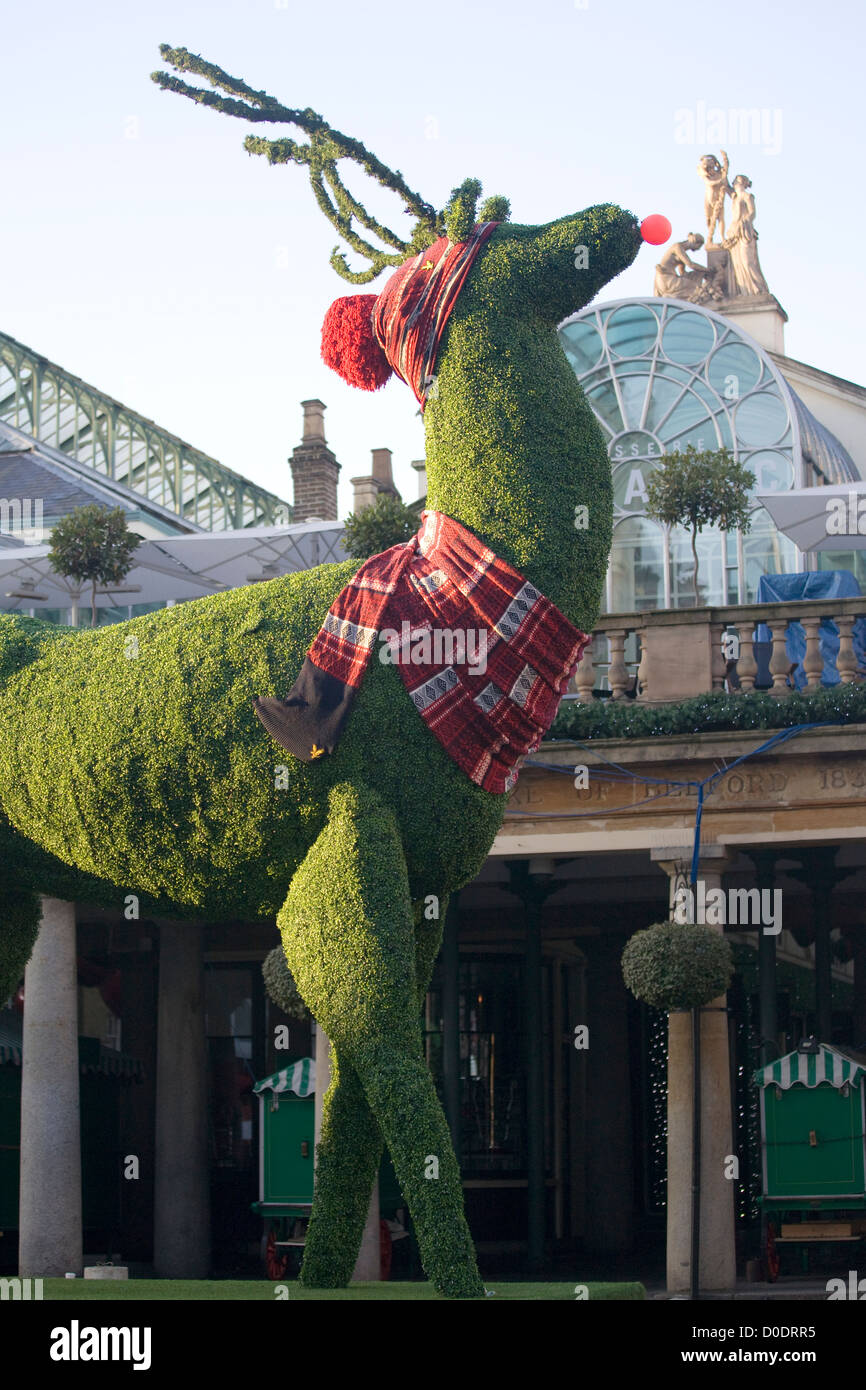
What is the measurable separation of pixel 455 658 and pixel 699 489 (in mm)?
11294

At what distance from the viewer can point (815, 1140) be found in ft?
50.1

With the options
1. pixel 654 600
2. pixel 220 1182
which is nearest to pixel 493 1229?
pixel 220 1182

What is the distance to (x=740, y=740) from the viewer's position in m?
14.1

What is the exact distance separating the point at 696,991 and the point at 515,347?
23.7 ft

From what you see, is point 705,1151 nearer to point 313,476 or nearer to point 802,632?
point 802,632

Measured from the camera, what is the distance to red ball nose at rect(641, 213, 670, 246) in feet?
24.3

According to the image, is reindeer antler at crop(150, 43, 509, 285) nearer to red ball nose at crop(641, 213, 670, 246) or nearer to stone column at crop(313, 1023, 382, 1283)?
red ball nose at crop(641, 213, 670, 246)

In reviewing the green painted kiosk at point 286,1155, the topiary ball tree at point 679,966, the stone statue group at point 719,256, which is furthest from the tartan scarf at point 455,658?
the stone statue group at point 719,256

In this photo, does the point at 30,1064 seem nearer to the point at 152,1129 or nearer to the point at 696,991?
the point at 696,991

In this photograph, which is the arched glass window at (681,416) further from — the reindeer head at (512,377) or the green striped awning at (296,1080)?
the reindeer head at (512,377)

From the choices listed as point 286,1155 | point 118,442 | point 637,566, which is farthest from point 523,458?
point 118,442

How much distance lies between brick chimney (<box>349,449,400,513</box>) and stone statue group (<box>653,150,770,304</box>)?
5680mm

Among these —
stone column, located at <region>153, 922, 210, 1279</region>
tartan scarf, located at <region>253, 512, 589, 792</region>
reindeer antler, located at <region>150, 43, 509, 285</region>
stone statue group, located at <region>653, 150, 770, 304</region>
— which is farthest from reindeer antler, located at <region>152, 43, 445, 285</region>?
stone statue group, located at <region>653, 150, 770, 304</region>
